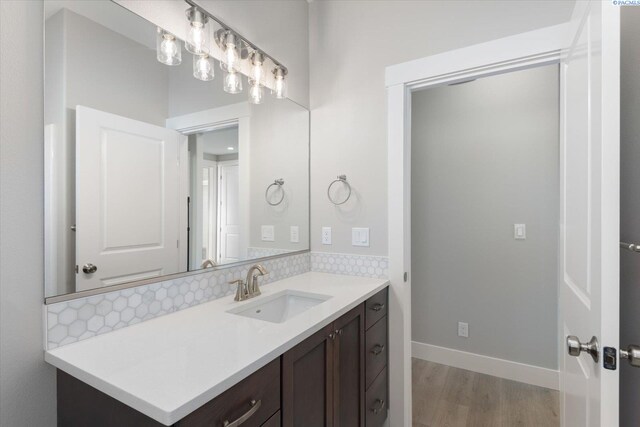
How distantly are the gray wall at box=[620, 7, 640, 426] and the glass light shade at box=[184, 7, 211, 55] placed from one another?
1.56m

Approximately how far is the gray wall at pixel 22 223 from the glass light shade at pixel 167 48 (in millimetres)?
362

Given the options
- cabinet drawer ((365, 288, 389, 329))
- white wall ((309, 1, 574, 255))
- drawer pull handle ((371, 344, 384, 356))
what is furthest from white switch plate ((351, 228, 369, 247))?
drawer pull handle ((371, 344, 384, 356))

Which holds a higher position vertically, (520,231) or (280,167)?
(280,167)

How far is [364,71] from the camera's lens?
6.22 ft

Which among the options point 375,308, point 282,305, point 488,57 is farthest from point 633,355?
point 488,57

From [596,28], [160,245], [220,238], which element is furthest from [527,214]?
[160,245]

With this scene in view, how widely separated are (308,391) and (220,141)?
116 centimetres

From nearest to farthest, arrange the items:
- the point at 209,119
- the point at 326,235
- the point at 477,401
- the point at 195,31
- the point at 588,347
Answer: the point at 588,347, the point at 195,31, the point at 209,119, the point at 326,235, the point at 477,401

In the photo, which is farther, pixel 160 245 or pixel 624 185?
pixel 160 245

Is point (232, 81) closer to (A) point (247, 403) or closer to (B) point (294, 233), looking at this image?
(B) point (294, 233)

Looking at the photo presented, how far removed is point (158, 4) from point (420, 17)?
134 centimetres

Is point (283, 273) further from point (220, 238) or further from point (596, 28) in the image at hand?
point (596, 28)

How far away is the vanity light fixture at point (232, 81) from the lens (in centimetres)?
152

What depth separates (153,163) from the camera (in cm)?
121
